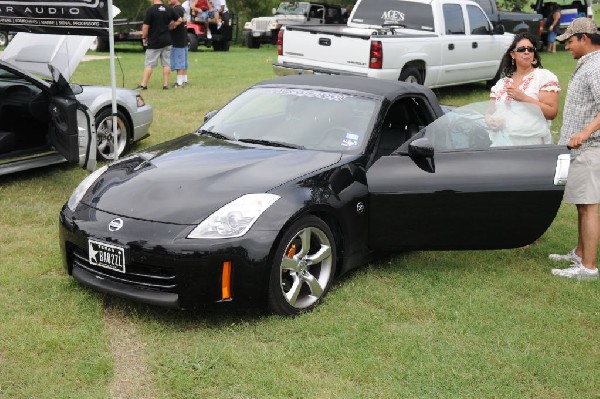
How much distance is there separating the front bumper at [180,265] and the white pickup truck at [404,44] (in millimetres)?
7365

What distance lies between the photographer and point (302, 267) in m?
4.56

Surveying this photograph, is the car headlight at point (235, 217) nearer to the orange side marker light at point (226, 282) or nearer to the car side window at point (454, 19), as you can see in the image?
the orange side marker light at point (226, 282)

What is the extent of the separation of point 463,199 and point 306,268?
3.95 ft

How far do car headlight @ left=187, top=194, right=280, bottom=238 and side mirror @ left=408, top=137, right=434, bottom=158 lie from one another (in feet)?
3.60

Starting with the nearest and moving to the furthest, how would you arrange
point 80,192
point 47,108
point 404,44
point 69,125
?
point 80,192 < point 69,125 < point 47,108 < point 404,44

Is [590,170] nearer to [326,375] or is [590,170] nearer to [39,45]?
[326,375]

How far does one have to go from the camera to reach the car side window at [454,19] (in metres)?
13.3

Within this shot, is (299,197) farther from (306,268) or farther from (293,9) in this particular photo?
(293,9)

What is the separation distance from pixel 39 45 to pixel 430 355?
A: 6036 mm

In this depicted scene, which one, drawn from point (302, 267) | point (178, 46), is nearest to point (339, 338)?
point (302, 267)

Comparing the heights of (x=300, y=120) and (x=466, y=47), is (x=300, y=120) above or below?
below

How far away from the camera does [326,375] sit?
151 inches

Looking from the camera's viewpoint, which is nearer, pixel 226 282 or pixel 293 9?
pixel 226 282

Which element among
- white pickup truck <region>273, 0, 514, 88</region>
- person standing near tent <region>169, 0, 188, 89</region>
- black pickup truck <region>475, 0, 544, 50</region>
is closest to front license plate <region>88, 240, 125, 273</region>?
white pickup truck <region>273, 0, 514, 88</region>
